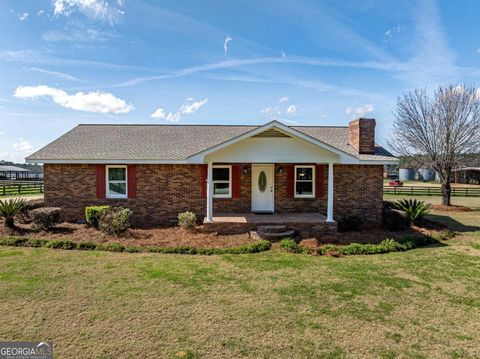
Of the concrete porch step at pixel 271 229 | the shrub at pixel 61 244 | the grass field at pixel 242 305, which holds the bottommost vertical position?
the grass field at pixel 242 305

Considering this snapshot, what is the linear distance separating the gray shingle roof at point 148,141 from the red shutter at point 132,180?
502 millimetres

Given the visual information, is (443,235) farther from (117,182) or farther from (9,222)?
(9,222)

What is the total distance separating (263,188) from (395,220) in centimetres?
549

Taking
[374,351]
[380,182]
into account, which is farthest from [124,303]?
[380,182]

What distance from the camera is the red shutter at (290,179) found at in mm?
13785

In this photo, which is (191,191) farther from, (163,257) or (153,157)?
(163,257)

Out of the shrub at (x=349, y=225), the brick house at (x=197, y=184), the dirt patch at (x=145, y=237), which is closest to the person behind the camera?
the dirt patch at (x=145, y=237)

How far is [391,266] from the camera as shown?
8008 millimetres

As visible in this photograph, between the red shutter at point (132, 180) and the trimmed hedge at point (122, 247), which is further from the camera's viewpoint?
the red shutter at point (132, 180)

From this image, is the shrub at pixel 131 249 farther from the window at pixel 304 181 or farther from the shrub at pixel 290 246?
the window at pixel 304 181

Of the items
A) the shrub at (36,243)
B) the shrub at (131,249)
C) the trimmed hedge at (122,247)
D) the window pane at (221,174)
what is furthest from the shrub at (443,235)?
the shrub at (36,243)

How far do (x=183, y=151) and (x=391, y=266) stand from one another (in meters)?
9.32

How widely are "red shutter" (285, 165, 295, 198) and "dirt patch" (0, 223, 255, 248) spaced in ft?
11.9

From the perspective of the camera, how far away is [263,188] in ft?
45.3
